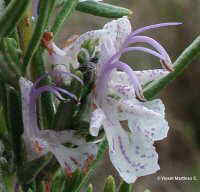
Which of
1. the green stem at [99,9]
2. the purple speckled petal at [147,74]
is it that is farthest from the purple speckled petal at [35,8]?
the purple speckled petal at [147,74]

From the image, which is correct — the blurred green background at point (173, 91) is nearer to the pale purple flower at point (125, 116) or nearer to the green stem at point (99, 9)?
the green stem at point (99, 9)

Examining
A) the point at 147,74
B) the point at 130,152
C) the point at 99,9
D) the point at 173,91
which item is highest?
the point at 99,9

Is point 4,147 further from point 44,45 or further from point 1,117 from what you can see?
point 44,45

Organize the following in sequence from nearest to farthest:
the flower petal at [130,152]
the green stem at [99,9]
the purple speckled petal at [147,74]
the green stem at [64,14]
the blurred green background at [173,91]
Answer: the flower petal at [130,152] → the purple speckled petal at [147,74] → the green stem at [64,14] → the green stem at [99,9] → the blurred green background at [173,91]

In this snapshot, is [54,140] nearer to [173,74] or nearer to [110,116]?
[110,116]

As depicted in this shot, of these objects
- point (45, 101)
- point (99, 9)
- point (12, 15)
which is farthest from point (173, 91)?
point (12, 15)

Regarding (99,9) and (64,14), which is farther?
(99,9)

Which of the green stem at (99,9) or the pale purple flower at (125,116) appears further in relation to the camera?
the green stem at (99,9)

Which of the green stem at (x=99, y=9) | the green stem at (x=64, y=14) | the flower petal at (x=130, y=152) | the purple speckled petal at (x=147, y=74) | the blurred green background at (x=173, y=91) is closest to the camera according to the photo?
the flower petal at (x=130, y=152)
